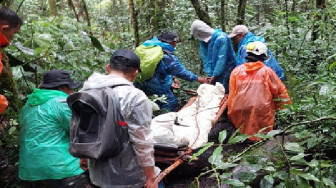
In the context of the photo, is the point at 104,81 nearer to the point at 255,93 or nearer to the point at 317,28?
the point at 255,93

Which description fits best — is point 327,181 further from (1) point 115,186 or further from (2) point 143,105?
(1) point 115,186

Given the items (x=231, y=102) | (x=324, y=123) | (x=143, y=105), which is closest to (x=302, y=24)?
(x=231, y=102)

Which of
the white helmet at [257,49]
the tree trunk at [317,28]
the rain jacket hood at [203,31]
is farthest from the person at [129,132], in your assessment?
the tree trunk at [317,28]

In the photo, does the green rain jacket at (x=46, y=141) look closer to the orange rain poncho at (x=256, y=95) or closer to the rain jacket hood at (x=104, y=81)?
the rain jacket hood at (x=104, y=81)

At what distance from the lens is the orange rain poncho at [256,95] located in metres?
3.88

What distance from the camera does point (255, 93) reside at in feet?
12.9

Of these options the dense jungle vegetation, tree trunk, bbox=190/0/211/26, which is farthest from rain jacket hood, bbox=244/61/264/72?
tree trunk, bbox=190/0/211/26

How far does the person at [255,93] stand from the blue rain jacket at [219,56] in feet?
3.81

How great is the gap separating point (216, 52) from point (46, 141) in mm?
3486

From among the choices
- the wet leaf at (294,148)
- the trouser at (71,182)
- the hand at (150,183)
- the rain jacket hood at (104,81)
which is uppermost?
the rain jacket hood at (104,81)

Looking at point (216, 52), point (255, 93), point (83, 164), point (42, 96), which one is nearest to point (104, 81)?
point (42, 96)

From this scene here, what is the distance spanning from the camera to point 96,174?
243 centimetres

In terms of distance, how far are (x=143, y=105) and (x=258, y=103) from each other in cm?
211

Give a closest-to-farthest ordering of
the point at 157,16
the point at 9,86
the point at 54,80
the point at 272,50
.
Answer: the point at 54,80
the point at 9,86
the point at 272,50
the point at 157,16
